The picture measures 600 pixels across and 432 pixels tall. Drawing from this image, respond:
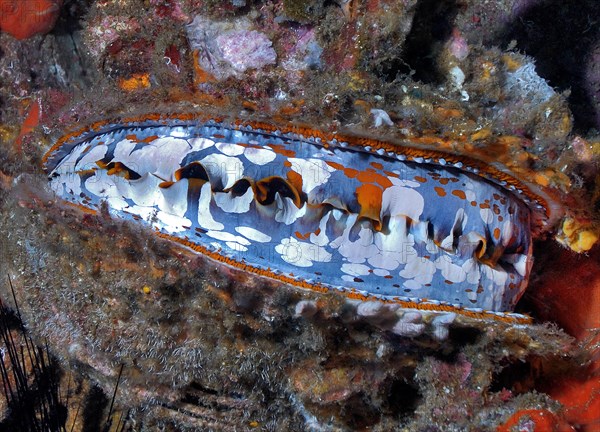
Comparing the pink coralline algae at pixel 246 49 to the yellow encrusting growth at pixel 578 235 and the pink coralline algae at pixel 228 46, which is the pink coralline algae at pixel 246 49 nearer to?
the pink coralline algae at pixel 228 46

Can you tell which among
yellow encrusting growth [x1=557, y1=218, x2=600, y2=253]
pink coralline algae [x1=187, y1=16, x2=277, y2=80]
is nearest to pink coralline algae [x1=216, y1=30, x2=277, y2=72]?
pink coralline algae [x1=187, y1=16, x2=277, y2=80]

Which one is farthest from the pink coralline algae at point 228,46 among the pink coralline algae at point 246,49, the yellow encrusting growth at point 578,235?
the yellow encrusting growth at point 578,235

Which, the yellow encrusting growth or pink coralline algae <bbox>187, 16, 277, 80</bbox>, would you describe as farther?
pink coralline algae <bbox>187, 16, 277, 80</bbox>

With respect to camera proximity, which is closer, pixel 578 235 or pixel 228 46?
pixel 578 235

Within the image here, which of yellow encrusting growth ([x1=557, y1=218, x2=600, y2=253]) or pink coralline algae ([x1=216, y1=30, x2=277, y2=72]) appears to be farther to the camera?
pink coralline algae ([x1=216, y1=30, x2=277, y2=72])

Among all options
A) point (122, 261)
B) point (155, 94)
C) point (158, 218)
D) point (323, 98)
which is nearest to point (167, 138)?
point (155, 94)

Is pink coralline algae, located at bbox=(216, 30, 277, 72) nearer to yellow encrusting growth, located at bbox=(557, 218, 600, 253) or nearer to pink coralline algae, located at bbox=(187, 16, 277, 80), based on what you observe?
pink coralline algae, located at bbox=(187, 16, 277, 80)

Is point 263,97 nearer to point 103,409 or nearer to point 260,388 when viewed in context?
point 260,388

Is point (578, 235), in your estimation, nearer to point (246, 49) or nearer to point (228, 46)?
point (246, 49)

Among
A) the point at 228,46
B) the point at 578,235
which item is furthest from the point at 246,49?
the point at 578,235

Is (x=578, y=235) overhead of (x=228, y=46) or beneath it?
beneath

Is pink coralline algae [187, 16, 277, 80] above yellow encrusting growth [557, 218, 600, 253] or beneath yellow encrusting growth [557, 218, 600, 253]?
above
